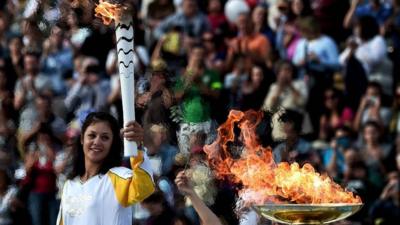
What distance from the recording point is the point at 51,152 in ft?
43.8

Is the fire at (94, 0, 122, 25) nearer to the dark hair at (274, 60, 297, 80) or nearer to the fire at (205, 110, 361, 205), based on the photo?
the fire at (205, 110, 361, 205)

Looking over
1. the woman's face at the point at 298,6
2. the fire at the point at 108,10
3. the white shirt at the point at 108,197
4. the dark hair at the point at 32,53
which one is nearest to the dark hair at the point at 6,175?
the dark hair at the point at 32,53

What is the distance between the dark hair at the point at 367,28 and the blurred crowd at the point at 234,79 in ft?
0.05

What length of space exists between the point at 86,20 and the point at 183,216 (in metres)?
2.28

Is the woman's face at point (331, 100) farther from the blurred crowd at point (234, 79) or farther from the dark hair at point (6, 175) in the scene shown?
the dark hair at point (6, 175)

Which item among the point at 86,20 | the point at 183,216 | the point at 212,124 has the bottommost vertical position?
the point at 183,216

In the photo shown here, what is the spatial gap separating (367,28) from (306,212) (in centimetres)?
805

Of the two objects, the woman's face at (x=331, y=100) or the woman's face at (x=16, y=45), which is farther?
the woman's face at (x=16, y=45)

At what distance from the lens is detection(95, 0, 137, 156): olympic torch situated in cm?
790

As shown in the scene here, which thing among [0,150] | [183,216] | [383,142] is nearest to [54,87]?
[0,150]

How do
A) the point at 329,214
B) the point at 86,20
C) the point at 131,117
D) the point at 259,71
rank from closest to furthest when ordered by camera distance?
the point at 329,214 → the point at 131,117 → the point at 86,20 → the point at 259,71

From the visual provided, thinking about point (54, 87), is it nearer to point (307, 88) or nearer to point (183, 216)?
point (307, 88)

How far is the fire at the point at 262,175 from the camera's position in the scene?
7895 millimetres

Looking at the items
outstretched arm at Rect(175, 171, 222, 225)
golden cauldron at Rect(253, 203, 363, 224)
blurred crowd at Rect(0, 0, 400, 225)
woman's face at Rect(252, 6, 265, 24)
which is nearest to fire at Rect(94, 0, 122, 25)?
outstretched arm at Rect(175, 171, 222, 225)
